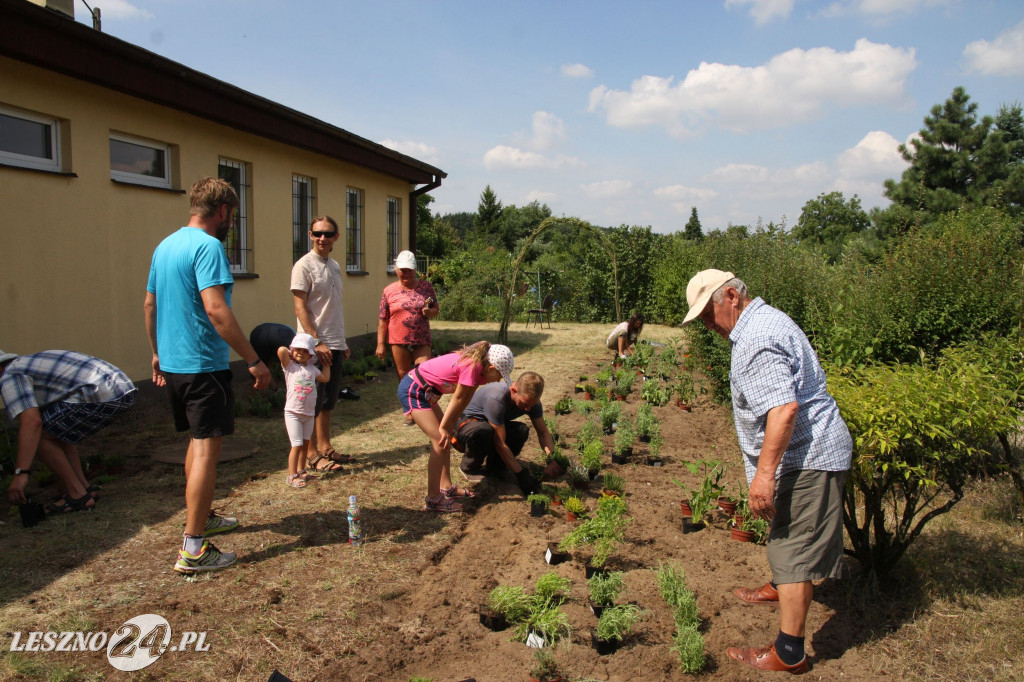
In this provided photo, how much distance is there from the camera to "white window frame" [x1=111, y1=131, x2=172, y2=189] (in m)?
6.70

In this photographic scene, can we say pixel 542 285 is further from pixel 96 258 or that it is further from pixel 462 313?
pixel 96 258

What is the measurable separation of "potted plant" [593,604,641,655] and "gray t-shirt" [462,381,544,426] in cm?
205

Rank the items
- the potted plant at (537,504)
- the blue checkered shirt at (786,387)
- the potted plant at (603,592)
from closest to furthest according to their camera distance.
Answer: the blue checkered shirt at (786,387) < the potted plant at (603,592) < the potted plant at (537,504)

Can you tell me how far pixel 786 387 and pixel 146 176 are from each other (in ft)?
23.7

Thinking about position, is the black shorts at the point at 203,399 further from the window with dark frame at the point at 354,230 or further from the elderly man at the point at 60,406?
the window with dark frame at the point at 354,230

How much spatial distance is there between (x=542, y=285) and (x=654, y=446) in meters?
16.6

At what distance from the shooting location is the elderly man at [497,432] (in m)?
4.66

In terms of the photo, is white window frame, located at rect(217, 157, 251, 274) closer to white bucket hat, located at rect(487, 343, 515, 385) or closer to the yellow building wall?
the yellow building wall

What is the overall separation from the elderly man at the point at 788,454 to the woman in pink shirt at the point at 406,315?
3764 mm

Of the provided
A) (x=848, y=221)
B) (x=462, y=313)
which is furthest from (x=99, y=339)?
(x=848, y=221)

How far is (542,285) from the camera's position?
72.9 ft

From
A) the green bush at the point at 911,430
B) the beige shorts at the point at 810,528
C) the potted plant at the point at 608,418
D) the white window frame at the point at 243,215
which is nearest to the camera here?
the beige shorts at the point at 810,528

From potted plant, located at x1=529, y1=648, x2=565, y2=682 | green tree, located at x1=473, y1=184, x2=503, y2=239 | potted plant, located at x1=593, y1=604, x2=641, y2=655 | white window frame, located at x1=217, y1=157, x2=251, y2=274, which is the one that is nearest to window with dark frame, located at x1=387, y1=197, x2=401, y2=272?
white window frame, located at x1=217, y1=157, x2=251, y2=274

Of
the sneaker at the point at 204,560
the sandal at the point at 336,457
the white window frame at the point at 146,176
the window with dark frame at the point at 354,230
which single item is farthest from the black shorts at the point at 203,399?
the window with dark frame at the point at 354,230
